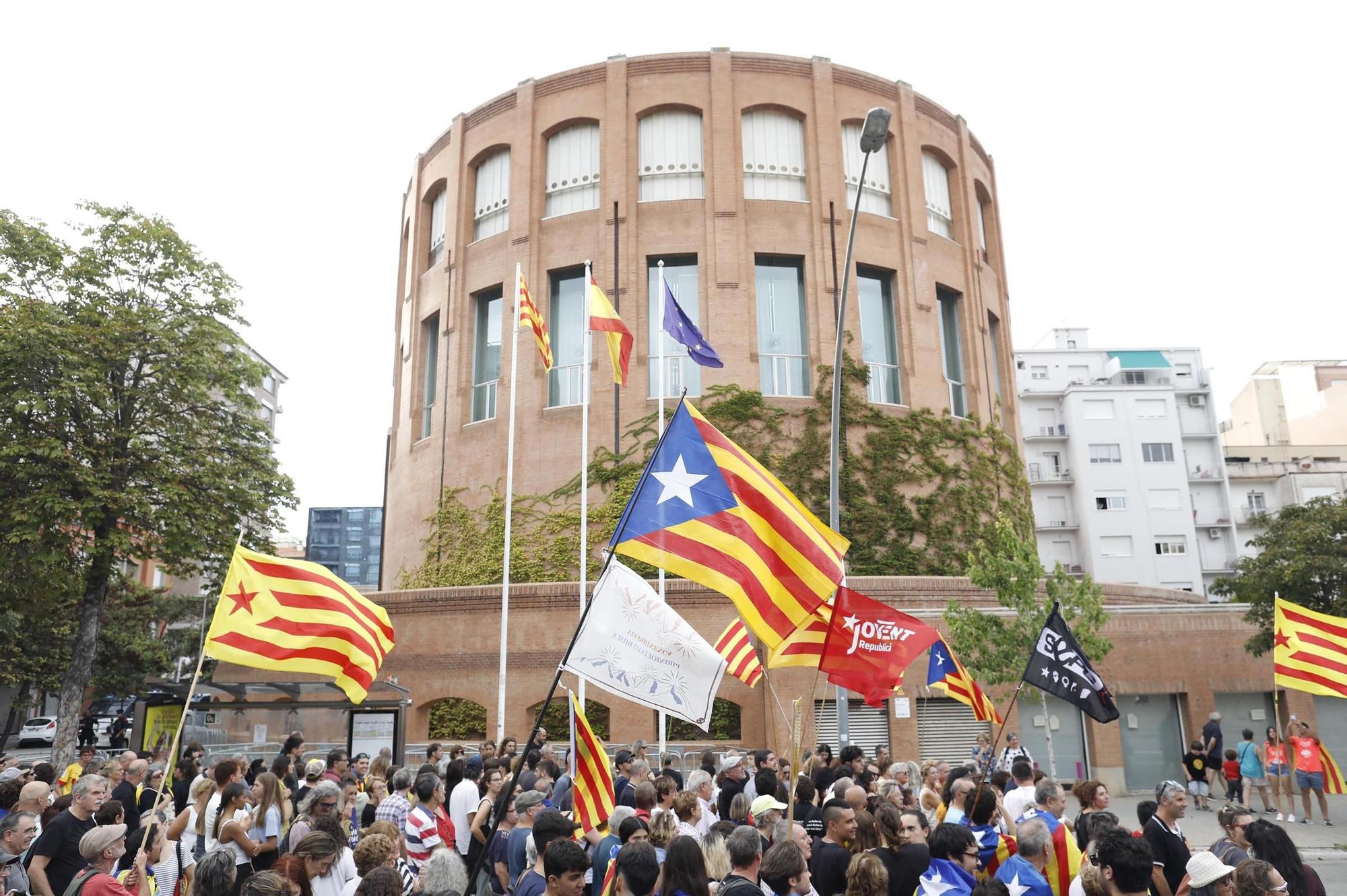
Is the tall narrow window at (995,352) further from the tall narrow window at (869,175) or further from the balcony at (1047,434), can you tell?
the balcony at (1047,434)

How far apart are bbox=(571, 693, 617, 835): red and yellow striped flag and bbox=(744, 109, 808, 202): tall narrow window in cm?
2616

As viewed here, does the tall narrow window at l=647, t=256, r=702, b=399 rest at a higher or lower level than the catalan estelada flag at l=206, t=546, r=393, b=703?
higher

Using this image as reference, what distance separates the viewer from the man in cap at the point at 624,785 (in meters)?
9.91

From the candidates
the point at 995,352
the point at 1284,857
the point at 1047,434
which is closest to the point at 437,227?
the point at 995,352

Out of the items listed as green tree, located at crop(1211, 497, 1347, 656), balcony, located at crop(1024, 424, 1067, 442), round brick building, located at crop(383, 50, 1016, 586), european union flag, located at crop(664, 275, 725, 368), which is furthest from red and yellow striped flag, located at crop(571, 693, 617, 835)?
balcony, located at crop(1024, 424, 1067, 442)

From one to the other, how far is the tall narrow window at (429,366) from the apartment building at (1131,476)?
46.0 meters

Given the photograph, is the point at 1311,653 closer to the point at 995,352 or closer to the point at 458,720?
the point at 458,720

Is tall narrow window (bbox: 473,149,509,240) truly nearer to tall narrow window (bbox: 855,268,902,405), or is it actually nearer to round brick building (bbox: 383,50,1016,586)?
round brick building (bbox: 383,50,1016,586)

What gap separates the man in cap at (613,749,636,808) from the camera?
9906 millimetres

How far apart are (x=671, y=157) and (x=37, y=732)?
41.1 meters

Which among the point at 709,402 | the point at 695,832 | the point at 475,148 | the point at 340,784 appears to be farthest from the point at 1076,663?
the point at 475,148

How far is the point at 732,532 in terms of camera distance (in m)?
8.49

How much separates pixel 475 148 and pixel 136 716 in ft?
75.5

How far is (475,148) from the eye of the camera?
1363 inches
